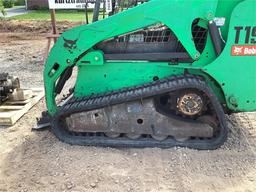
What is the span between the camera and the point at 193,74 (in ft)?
12.9

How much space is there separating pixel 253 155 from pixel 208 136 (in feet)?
1.81

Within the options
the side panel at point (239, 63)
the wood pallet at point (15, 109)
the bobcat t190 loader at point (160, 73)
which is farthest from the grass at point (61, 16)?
the side panel at point (239, 63)

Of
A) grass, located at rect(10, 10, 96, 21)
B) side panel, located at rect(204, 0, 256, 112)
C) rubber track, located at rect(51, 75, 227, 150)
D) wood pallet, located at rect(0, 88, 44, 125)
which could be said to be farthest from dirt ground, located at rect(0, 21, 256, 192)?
grass, located at rect(10, 10, 96, 21)

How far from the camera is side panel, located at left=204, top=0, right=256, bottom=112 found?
12.1 ft

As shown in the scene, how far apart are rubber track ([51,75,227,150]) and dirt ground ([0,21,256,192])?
0.09 m

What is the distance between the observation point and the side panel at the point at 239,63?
3.69m

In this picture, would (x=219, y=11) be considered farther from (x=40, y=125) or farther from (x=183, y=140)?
(x=40, y=125)

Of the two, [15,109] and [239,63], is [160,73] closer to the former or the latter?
[239,63]

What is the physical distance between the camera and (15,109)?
533cm

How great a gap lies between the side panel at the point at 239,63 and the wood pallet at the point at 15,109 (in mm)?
2926

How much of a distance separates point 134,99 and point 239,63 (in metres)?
1.27

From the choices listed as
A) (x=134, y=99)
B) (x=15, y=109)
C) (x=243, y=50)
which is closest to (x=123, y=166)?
(x=134, y=99)

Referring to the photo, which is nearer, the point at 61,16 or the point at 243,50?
the point at 243,50

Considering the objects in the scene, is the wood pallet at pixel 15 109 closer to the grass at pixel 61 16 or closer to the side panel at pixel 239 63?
the side panel at pixel 239 63
